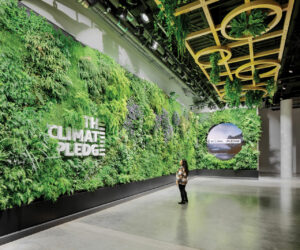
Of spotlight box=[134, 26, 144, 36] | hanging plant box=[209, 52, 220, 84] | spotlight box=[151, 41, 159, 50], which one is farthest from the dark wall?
spotlight box=[134, 26, 144, 36]

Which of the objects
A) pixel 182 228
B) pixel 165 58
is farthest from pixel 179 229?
pixel 165 58

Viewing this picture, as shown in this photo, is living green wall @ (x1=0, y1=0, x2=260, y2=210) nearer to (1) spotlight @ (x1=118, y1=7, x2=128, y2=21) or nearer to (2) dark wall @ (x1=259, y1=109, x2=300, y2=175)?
(1) spotlight @ (x1=118, y1=7, x2=128, y2=21)

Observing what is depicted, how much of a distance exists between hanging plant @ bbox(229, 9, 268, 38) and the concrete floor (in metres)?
3.74

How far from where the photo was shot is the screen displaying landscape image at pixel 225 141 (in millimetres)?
11891

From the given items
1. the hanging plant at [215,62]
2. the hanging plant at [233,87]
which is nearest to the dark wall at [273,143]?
the hanging plant at [233,87]

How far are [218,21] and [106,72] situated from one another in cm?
293

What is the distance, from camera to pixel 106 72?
5.20 m

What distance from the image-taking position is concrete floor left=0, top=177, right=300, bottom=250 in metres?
3.04

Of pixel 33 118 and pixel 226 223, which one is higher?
pixel 33 118

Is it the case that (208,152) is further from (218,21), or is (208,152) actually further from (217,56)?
(218,21)

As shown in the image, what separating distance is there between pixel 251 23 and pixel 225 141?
349 inches

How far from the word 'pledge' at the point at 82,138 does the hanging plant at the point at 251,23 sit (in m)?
3.60

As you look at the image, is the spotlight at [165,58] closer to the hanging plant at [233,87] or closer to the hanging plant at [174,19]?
the hanging plant at [233,87]

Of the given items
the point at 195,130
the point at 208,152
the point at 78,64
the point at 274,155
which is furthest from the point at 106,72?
the point at 274,155
